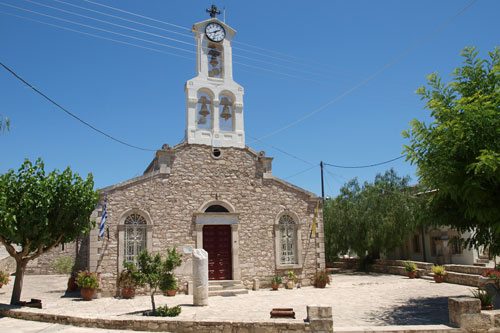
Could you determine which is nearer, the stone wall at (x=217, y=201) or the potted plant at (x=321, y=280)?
the stone wall at (x=217, y=201)

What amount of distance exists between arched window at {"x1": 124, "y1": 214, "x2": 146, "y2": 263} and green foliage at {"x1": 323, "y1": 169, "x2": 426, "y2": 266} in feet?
40.5

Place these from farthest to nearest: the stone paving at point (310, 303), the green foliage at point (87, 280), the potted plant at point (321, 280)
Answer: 1. the potted plant at point (321, 280)
2. the green foliage at point (87, 280)
3. the stone paving at point (310, 303)

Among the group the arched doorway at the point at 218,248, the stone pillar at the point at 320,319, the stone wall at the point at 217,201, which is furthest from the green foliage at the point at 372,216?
the stone pillar at the point at 320,319

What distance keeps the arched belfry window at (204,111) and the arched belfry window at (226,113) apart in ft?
1.63

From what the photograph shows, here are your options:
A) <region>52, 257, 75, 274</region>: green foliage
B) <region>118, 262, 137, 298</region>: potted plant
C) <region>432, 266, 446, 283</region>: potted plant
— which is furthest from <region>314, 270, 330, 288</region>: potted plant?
<region>52, 257, 75, 274</region>: green foliage

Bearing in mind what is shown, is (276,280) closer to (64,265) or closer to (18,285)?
(18,285)

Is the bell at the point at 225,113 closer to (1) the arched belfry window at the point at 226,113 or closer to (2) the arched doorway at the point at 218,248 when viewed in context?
(1) the arched belfry window at the point at 226,113

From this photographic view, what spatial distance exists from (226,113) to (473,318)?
11299 mm

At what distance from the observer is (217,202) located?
51.9ft

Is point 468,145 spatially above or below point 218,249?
above

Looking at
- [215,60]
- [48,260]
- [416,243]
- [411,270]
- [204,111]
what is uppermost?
[215,60]

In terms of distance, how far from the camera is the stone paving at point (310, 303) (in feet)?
31.9

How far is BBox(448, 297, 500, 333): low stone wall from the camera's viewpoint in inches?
297

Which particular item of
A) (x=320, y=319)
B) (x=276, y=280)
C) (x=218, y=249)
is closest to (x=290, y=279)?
(x=276, y=280)
